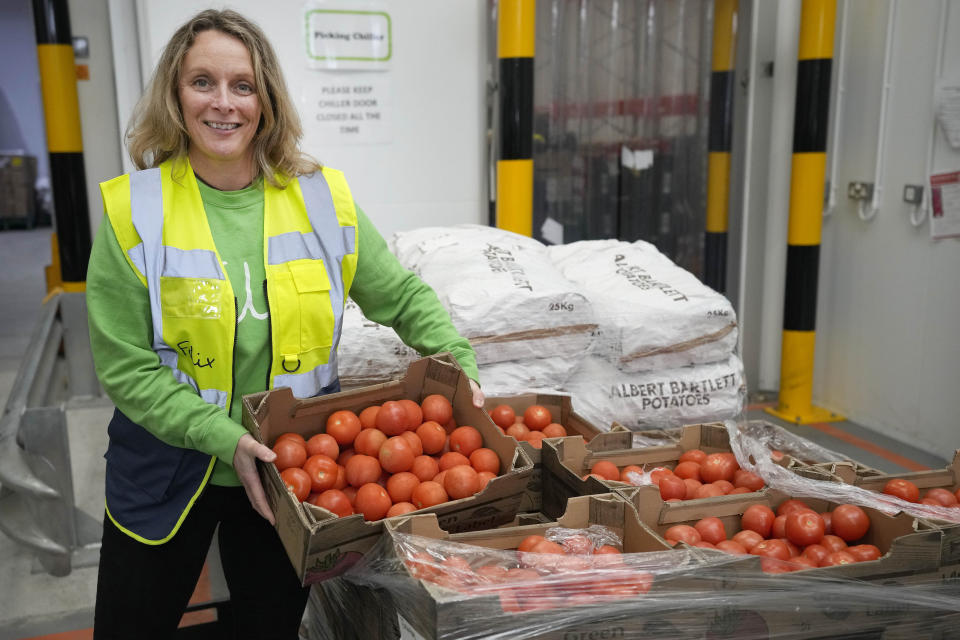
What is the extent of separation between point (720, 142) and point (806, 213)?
540 mm

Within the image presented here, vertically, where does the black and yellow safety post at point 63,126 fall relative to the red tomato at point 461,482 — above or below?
above

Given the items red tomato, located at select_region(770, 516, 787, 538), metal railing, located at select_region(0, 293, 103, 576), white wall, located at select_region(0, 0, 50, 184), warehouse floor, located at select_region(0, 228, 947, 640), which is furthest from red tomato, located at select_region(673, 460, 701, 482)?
white wall, located at select_region(0, 0, 50, 184)

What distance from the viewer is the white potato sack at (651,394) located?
262cm

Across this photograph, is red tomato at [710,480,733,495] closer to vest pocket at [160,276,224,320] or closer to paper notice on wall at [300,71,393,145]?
vest pocket at [160,276,224,320]

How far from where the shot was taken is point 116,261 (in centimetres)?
143

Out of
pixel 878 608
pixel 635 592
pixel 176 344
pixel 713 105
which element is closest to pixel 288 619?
pixel 176 344

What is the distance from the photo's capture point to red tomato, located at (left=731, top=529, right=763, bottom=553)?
5.32 ft

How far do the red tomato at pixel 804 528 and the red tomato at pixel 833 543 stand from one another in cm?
1

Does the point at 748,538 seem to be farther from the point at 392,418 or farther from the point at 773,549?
the point at 392,418

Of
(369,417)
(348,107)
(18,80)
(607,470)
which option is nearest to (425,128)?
(348,107)

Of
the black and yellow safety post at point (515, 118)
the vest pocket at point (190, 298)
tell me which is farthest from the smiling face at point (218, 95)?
the black and yellow safety post at point (515, 118)

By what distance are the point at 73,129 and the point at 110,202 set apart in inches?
93.9

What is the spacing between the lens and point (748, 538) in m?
1.65

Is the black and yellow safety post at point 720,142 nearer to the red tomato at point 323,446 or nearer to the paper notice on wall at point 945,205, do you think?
the paper notice on wall at point 945,205
